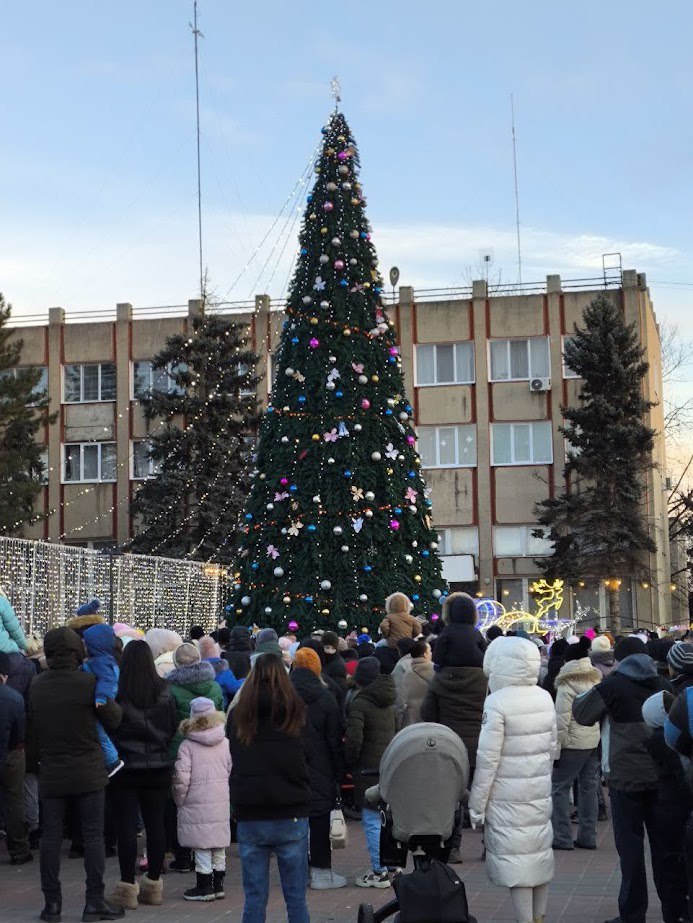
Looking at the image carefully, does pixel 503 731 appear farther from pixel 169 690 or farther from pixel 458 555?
pixel 458 555

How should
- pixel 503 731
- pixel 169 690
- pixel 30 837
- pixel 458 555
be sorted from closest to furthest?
pixel 503 731 → pixel 169 690 → pixel 30 837 → pixel 458 555

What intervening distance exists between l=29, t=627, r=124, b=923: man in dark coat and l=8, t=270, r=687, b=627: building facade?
3330cm

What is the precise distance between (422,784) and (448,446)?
123 ft

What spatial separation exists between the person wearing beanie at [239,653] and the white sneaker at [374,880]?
8.14ft

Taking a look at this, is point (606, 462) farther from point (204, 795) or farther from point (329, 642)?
point (204, 795)

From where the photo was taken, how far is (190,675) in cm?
1038

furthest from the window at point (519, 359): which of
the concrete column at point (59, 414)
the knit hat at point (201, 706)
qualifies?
the knit hat at point (201, 706)

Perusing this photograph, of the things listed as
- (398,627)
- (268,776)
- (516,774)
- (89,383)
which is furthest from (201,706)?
(89,383)

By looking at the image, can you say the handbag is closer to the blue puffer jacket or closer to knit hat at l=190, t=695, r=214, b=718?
knit hat at l=190, t=695, r=214, b=718

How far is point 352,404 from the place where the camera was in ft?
65.7

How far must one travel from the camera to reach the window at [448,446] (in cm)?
4391

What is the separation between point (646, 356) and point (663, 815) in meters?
38.4

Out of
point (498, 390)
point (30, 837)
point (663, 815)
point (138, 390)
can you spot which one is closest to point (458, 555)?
point (498, 390)

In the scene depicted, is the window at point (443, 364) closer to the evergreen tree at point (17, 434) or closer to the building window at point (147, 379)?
the building window at point (147, 379)
